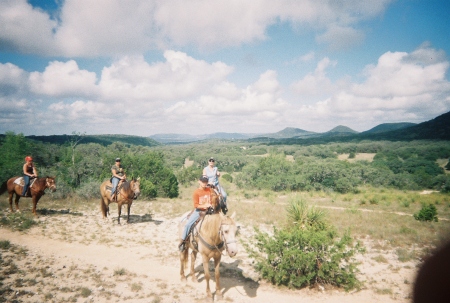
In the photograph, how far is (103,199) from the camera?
13.1m

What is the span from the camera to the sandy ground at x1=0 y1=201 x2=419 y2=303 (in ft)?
20.0

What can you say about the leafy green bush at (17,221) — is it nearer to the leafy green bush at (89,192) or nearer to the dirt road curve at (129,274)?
the dirt road curve at (129,274)

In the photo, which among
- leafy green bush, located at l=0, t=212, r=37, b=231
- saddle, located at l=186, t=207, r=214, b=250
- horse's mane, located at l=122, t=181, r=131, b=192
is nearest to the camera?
saddle, located at l=186, t=207, r=214, b=250

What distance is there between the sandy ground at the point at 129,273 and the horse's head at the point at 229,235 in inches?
76.7

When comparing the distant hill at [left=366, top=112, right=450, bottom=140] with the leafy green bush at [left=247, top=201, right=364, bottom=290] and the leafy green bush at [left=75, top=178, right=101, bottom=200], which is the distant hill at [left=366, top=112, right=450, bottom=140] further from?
the leafy green bush at [left=75, top=178, right=101, bottom=200]

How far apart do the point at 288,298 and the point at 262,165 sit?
4756 cm

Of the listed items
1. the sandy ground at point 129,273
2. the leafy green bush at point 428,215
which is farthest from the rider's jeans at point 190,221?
the leafy green bush at point 428,215

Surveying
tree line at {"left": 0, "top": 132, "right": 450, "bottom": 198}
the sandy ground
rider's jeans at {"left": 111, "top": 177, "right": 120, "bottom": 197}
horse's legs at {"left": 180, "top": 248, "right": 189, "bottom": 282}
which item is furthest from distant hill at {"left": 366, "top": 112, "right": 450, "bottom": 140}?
rider's jeans at {"left": 111, "top": 177, "right": 120, "bottom": 197}

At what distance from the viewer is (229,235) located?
17.6ft

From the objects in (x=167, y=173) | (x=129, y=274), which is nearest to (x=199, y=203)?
(x=129, y=274)

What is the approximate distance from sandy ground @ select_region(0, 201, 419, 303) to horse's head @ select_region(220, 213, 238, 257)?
1.95 metres

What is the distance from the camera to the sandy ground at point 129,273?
611 centimetres

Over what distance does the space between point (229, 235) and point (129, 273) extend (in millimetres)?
4222

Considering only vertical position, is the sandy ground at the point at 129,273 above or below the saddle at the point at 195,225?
below
